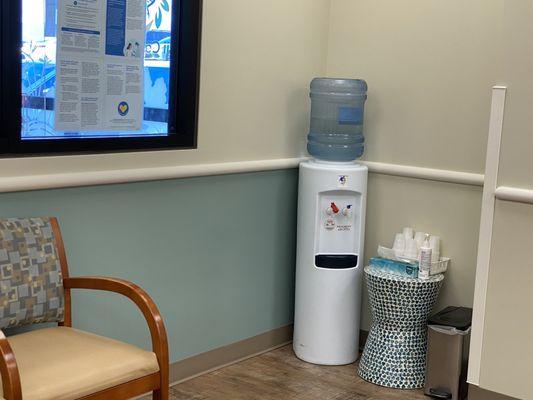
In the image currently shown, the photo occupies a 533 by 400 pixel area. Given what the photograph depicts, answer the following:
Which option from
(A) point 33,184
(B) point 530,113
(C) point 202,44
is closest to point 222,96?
(C) point 202,44

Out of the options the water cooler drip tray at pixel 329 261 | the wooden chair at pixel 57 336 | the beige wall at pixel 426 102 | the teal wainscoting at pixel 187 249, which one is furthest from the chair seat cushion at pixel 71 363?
the beige wall at pixel 426 102

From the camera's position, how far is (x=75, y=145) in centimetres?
326

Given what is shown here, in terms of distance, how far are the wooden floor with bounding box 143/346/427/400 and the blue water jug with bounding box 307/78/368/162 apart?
3.43ft

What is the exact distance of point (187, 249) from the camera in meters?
3.78

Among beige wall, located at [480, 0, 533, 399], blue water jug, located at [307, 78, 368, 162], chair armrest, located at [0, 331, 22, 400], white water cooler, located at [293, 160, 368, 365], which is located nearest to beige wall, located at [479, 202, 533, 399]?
beige wall, located at [480, 0, 533, 399]

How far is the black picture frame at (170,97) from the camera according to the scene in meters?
3.00

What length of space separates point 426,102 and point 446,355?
1.20 m

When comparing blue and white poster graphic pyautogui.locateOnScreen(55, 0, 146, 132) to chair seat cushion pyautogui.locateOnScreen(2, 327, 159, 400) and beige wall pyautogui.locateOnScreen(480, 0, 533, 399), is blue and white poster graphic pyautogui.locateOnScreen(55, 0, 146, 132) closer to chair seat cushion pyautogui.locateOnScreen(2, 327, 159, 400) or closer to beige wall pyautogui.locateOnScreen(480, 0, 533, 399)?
chair seat cushion pyautogui.locateOnScreen(2, 327, 159, 400)

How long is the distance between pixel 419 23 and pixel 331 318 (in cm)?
149

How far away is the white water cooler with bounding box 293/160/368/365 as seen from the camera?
4.04 metres

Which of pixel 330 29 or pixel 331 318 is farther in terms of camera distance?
pixel 330 29

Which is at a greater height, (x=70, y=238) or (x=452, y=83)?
(x=452, y=83)

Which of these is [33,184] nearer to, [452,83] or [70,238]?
[70,238]

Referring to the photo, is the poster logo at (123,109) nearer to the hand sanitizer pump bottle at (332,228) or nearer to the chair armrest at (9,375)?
the hand sanitizer pump bottle at (332,228)
